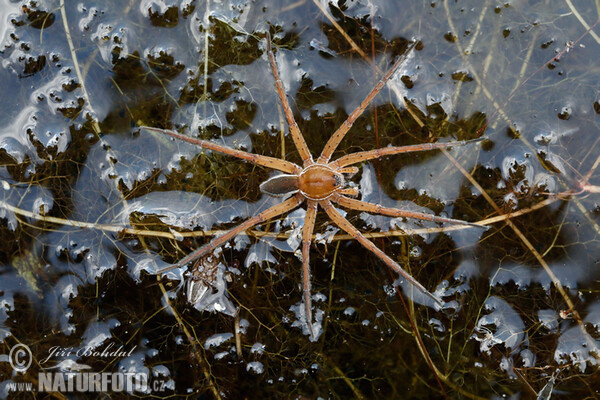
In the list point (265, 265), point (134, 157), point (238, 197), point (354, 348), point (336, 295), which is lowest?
point (354, 348)

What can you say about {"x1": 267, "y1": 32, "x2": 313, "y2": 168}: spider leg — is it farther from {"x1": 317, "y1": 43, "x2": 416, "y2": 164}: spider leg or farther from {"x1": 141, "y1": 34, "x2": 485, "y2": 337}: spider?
{"x1": 317, "y1": 43, "x2": 416, "y2": 164}: spider leg

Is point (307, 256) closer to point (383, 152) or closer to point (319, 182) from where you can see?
point (319, 182)

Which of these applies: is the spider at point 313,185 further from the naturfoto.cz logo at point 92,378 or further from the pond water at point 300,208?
the naturfoto.cz logo at point 92,378

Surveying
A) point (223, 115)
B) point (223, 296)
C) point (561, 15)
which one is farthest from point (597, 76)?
point (223, 296)

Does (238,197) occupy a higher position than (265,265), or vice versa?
(238,197)

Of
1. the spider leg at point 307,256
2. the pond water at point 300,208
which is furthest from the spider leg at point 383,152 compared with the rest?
the spider leg at point 307,256

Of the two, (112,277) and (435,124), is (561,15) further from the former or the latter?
(112,277)

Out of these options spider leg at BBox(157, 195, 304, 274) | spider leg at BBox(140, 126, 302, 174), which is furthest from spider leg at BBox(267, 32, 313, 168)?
spider leg at BBox(157, 195, 304, 274)
